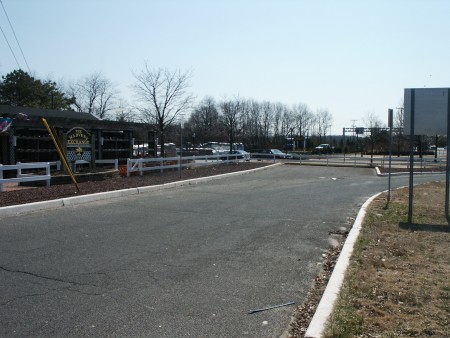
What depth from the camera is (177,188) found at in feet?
57.4

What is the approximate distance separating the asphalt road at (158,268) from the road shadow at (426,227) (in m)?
1.27

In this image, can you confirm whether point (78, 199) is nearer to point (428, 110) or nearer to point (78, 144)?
point (78, 144)

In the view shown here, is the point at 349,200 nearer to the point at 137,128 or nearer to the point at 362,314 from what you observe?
the point at 362,314

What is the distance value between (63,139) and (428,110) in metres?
15.1

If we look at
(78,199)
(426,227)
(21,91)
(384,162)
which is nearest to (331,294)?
(426,227)

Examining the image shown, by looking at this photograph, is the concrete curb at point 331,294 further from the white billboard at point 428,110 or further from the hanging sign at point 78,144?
the hanging sign at point 78,144

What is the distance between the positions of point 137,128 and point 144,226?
18692 mm

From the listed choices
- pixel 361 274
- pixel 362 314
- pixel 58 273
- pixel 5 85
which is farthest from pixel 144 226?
pixel 5 85

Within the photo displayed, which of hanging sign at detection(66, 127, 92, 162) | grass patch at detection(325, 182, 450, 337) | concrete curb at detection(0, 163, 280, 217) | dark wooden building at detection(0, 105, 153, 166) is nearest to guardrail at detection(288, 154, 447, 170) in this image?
dark wooden building at detection(0, 105, 153, 166)

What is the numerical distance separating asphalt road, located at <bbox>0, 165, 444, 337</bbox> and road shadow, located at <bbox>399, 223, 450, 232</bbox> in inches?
50.1

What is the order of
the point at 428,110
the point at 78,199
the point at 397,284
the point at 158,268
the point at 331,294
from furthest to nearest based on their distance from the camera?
the point at 78,199 < the point at 428,110 < the point at 158,268 < the point at 397,284 < the point at 331,294

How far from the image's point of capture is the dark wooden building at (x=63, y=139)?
65.1 feet

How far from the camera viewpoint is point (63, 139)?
65.3ft

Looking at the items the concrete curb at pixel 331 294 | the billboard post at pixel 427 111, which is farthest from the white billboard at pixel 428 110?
the concrete curb at pixel 331 294
